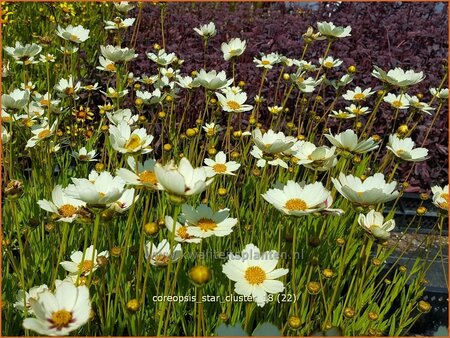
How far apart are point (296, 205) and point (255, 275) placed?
0.54 feet

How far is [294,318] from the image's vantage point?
0.91m

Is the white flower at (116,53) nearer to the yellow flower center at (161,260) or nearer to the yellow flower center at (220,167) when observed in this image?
the yellow flower center at (220,167)

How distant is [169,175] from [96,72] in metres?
2.15

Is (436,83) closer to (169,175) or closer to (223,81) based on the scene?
(223,81)

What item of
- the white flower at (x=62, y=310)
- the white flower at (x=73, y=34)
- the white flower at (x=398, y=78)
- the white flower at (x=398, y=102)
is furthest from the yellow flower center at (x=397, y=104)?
the white flower at (x=62, y=310)

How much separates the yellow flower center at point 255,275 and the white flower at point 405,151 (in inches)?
18.5

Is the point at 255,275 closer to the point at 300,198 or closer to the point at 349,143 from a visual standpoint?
the point at 300,198

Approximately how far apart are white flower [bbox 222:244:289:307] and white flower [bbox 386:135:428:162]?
0.44 m

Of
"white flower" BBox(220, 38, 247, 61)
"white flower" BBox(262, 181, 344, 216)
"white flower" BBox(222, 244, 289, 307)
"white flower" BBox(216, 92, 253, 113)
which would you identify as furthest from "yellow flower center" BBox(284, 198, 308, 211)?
"white flower" BBox(220, 38, 247, 61)

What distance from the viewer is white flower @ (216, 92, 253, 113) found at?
1657mm

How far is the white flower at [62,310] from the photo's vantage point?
71cm

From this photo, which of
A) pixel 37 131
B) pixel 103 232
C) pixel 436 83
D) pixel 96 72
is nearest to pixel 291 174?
pixel 103 232

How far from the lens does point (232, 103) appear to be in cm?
170

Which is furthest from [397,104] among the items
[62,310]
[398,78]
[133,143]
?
[62,310]
